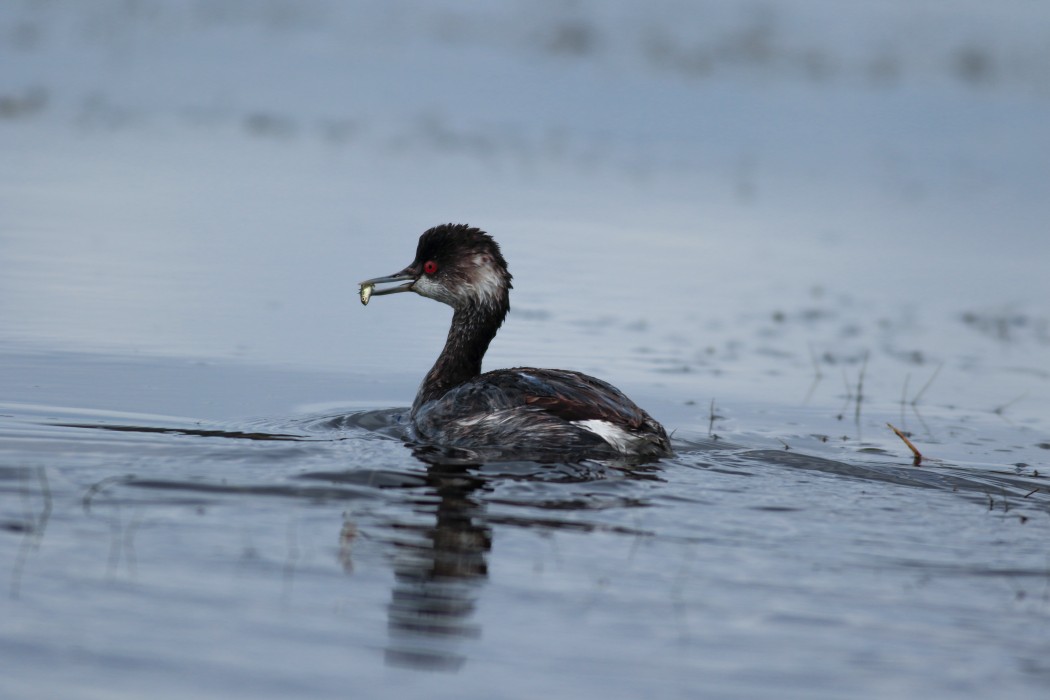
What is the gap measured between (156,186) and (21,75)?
726 centimetres

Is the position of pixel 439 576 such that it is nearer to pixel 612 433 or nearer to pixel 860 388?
pixel 612 433

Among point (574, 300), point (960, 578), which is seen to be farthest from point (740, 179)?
point (960, 578)

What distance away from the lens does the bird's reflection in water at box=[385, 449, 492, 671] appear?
17.3 feet

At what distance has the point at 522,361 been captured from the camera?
11.9 metres

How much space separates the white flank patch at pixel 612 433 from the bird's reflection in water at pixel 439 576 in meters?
0.99

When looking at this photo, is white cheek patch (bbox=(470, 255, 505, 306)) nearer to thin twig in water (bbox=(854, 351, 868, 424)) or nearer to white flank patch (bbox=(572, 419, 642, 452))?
white flank patch (bbox=(572, 419, 642, 452))

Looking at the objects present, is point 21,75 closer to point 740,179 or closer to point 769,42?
point 740,179

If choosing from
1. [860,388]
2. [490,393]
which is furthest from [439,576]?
[860,388]

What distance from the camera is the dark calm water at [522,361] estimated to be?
5430mm

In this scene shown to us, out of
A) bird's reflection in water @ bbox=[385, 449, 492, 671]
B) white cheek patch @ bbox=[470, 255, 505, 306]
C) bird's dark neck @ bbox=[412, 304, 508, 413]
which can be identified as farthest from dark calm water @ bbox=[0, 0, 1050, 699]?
white cheek patch @ bbox=[470, 255, 505, 306]

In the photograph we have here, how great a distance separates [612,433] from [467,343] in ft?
6.59

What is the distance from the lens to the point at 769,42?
30.3m

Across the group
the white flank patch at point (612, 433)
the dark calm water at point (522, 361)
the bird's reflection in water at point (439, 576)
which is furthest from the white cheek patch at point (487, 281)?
the bird's reflection in water at point (439, 576)

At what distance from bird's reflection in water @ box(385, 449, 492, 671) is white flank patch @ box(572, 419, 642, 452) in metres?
0.99
